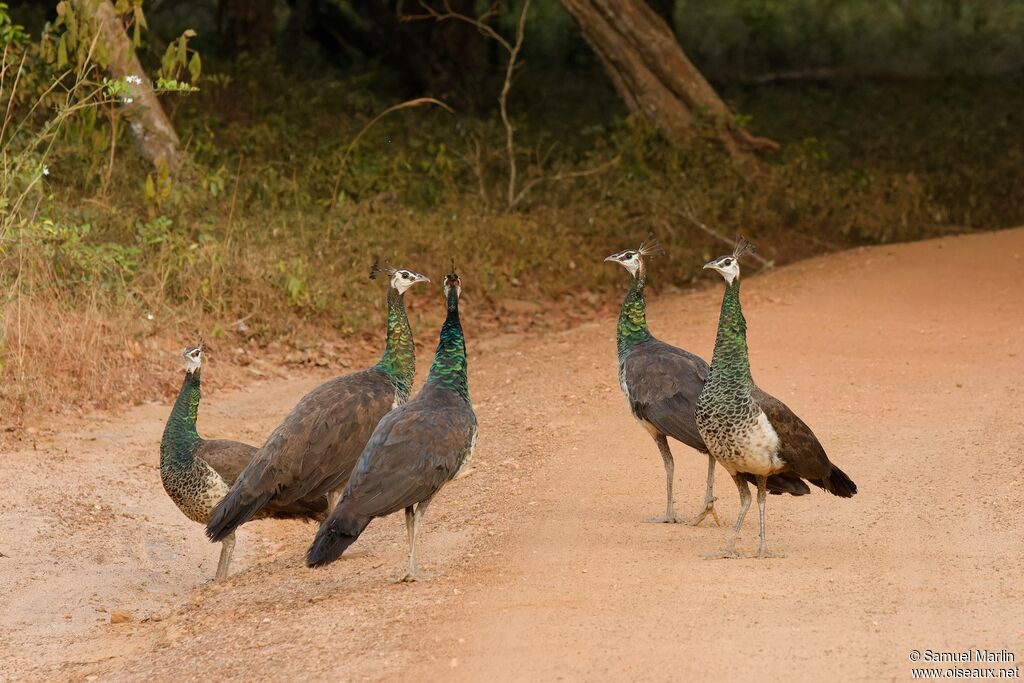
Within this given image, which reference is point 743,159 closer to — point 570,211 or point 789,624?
point 570,211

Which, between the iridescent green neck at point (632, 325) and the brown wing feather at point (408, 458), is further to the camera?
the iridescent green neck at point (632, 325)

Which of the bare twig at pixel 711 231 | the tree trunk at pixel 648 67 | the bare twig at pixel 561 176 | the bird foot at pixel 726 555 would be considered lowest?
the bare twig at pixel 711 231

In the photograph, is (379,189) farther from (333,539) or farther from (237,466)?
(333,539)

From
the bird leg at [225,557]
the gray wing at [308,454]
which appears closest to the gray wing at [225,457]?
the bird leg at [225,557]

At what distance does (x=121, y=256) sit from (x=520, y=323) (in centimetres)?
349

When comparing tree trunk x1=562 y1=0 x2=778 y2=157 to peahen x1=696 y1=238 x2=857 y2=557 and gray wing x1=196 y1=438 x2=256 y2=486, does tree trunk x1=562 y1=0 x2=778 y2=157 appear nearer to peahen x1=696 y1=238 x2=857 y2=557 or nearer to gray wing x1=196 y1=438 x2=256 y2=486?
gray wing x1=196 y1=438 x2=256 y2=486

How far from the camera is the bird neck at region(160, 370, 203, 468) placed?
24.5ft

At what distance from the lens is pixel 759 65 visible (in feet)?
74.0

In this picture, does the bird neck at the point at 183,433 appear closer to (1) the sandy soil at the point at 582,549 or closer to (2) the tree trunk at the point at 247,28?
(1) the sandy soil at the point at 582,549

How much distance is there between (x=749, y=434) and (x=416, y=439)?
1.44m

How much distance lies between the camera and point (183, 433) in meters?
7.55

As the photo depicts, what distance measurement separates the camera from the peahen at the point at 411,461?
5.96 metres

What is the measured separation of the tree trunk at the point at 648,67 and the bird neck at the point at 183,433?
9.41 metres

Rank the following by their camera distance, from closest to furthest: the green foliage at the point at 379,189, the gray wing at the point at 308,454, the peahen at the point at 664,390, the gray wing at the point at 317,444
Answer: the gray wing at the point at 308,454 → the gray wing at the point at 317,444 → the peahen at the point at 664,390 → the green foliage at the point at 379,189
